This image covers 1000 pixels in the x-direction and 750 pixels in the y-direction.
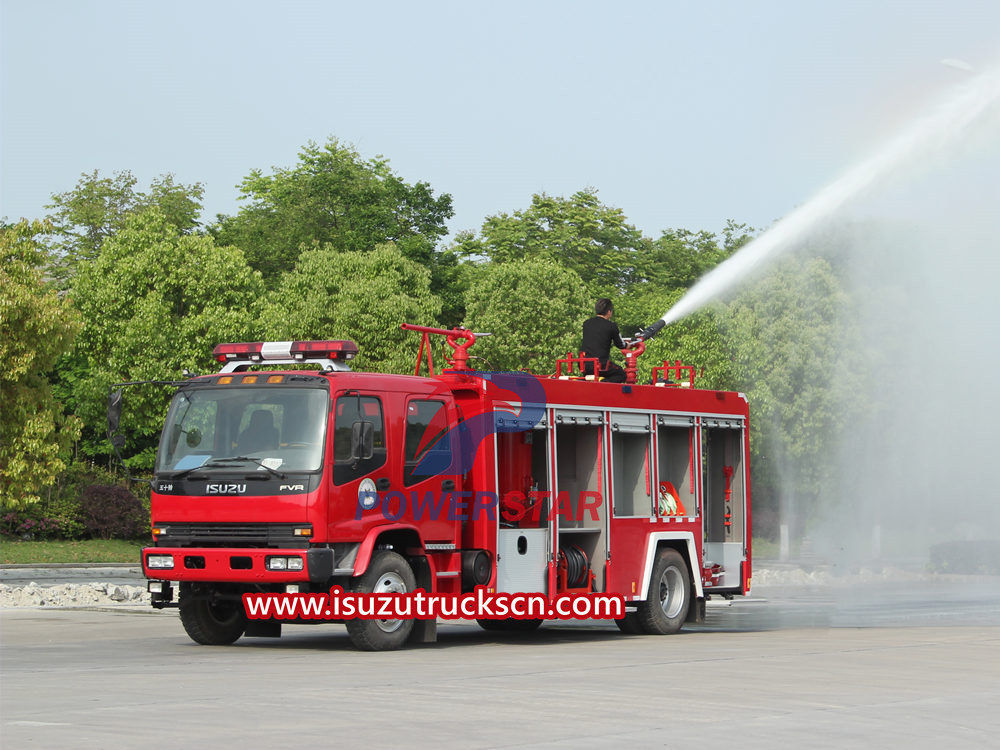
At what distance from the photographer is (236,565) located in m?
14.8

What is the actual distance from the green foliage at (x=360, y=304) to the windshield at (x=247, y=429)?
2990 centimetres

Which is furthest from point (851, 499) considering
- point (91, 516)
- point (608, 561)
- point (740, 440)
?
point (608, 561)

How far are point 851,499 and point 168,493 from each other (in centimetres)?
3874

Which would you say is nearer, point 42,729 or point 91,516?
point 42,729

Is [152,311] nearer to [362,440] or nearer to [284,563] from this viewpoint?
[362,440]

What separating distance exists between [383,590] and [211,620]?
2525 mm

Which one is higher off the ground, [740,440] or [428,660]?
[740,440]

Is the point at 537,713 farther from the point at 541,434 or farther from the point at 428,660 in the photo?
the point at 541,434

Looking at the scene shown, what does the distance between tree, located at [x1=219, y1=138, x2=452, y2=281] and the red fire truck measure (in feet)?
170

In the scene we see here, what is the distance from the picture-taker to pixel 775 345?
50.6 meters

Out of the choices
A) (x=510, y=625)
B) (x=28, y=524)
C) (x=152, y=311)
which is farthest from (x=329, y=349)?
(x=152, y=311)

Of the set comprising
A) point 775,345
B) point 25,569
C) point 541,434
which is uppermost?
point 775,345

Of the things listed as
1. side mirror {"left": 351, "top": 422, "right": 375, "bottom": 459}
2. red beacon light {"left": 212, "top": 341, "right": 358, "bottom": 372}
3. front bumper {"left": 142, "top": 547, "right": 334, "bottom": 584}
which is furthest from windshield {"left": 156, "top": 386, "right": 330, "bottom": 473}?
front bumper {"left": 142, "top": 547, "right": 334, "bottom": 584}

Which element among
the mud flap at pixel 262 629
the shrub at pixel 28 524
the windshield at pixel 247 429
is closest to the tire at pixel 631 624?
the mud flap at pixel 262 629
